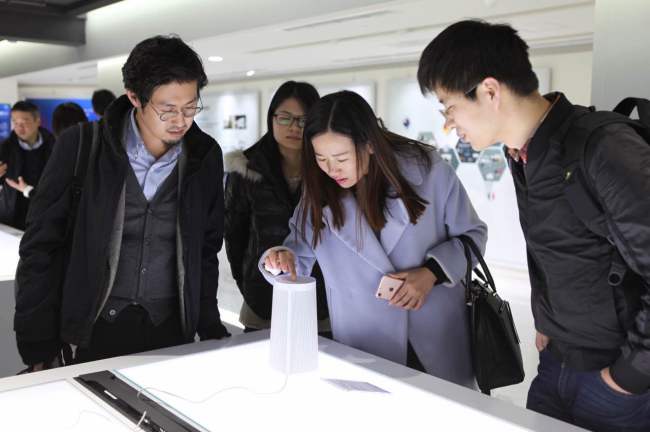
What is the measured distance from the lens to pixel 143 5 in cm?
446

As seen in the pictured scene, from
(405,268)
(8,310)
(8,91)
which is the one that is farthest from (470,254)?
(8,91)

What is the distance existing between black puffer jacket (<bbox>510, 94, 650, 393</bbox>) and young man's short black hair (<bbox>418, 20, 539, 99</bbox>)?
0.10 metres

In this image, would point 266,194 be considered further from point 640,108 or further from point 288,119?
point 640,108

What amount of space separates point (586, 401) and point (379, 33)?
4371mm

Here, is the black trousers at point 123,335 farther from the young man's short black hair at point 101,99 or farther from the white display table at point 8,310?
the young man's short black hair at point 101,99

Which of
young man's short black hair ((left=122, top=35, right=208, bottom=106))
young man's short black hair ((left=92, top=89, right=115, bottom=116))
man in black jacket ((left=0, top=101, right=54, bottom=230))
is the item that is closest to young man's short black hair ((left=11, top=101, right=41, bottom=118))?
man in black jacket ((left=0, top=101, right=54, bottom=230))

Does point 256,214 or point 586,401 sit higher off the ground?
point 256,214

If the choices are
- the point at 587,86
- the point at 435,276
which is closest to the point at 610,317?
the point at 435,276

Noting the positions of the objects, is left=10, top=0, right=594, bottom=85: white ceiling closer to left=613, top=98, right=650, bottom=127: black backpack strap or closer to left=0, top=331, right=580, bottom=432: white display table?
left=613, top=98, right=650, bottom=127: black backpack strap

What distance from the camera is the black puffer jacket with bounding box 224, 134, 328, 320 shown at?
2307 mm

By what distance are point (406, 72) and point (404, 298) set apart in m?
6.44

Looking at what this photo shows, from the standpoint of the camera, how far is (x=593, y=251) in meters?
1.25

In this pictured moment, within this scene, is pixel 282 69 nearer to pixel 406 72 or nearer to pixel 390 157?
pixel 406 72

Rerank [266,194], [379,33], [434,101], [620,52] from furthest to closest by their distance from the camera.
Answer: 1. [434,101]
2. [379,33]
3. [266,194]
4. [620,52]
